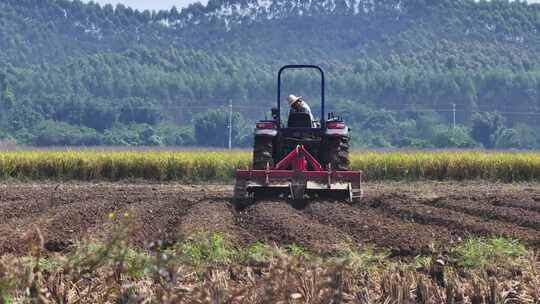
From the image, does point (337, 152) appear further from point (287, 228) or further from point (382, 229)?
point (287, 228)

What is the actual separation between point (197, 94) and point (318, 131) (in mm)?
107379

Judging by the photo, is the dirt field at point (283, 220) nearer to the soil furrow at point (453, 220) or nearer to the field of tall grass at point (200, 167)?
the soil furrow at point (453, 220)

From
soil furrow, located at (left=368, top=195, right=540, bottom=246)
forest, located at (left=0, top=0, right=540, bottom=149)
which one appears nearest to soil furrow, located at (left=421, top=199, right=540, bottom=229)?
soil furrow, located at (left=368, top=195, right=540, bottom=246)

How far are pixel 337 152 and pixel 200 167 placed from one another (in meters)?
12.1

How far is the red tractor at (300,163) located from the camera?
16.8m

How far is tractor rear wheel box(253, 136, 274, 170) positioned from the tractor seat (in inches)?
23.5

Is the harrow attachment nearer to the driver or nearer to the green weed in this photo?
the driver

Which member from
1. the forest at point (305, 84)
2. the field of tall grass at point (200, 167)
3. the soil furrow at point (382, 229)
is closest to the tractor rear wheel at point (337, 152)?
the soil furrow at point (382, 229)

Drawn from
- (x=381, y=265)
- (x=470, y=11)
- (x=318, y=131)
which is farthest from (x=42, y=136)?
(x=470, y=11)

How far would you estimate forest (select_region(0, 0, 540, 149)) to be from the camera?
99.5 m

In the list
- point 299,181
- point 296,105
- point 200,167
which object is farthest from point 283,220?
point 200,167

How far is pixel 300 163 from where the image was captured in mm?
17062

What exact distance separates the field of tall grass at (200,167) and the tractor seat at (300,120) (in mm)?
10860

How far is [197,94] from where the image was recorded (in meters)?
124
